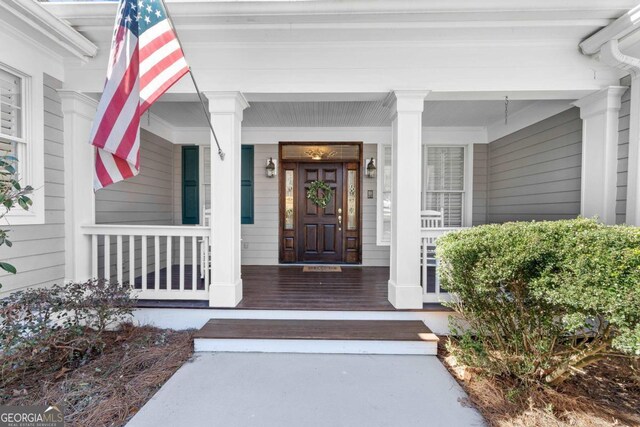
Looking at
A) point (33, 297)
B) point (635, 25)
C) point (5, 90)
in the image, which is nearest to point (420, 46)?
point (635, 25)

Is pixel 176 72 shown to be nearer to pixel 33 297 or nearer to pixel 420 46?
pixel 33 297

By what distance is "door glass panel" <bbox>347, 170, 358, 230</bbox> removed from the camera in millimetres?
5477

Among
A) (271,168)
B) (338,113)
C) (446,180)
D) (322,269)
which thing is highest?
(338,113)

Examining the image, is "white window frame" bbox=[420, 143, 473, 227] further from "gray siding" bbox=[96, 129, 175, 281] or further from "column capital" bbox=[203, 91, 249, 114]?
"gray siding" bbox=[96, 129, 175, 281]

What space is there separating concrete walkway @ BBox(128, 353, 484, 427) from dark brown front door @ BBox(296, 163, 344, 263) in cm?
297

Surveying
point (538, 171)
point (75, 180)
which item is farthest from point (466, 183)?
point (75, 180)

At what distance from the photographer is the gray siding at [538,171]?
3.60 meters

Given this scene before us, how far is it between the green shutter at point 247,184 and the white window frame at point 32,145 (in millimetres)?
2832

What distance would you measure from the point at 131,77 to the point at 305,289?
278cm

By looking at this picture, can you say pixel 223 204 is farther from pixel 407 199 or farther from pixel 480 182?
pixel 480 182

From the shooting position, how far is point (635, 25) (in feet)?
8.32

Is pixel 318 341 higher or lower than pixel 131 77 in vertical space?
lower

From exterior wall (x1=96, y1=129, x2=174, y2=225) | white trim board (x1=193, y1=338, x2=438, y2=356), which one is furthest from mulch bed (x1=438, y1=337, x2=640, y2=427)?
exterior wall (x1=96, y1=129, x2=174, y2=225)

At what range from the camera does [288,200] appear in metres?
5.51
